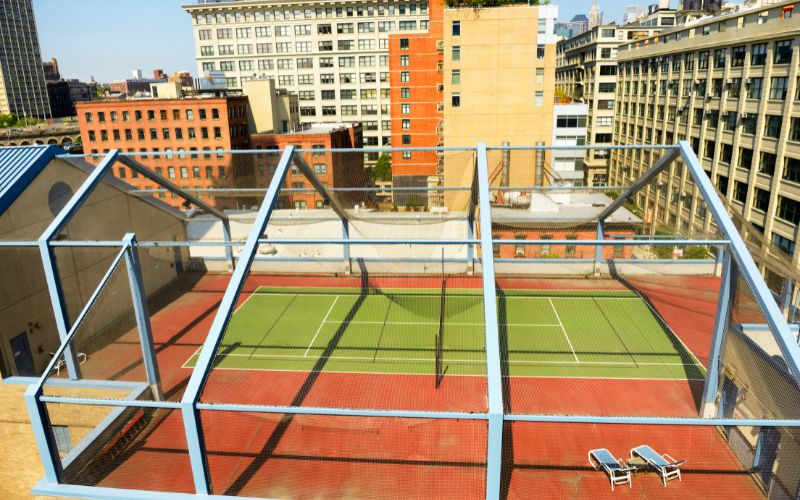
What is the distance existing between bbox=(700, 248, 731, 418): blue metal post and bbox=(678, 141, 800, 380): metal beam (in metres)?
0.30

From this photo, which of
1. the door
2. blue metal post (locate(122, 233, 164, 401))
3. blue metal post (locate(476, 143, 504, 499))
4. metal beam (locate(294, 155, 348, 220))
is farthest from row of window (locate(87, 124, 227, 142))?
the door

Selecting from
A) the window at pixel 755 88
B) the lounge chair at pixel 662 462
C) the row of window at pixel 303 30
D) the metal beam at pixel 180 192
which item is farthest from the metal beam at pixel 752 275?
the row of window at pixel 303 30

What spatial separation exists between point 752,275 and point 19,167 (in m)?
11.7

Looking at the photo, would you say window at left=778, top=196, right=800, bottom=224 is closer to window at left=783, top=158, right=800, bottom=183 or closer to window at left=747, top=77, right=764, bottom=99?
window at left=783, top=158, right=800, bottom=183

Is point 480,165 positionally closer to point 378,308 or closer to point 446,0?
point 378,308

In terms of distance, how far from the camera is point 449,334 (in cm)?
1053

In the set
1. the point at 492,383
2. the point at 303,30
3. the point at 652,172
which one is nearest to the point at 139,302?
the point at 492,383

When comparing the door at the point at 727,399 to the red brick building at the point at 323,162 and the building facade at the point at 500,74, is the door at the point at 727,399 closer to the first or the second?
the red brick building at the point at 323,162

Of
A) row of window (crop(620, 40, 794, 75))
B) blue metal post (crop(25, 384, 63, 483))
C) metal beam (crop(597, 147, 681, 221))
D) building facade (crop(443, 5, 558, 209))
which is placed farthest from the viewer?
building facade (crop(443, 5, 558, 209))

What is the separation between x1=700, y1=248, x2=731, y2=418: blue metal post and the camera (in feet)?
22.4

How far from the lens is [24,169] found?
29.6 feet

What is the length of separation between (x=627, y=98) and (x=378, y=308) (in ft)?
138

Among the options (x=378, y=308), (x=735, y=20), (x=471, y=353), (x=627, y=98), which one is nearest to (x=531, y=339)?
(x=471, y=353)

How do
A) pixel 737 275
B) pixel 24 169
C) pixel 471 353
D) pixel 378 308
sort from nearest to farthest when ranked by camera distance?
pixel 737 275 < pixel 24 169 < pixel 471 353 < pixel 378 308
